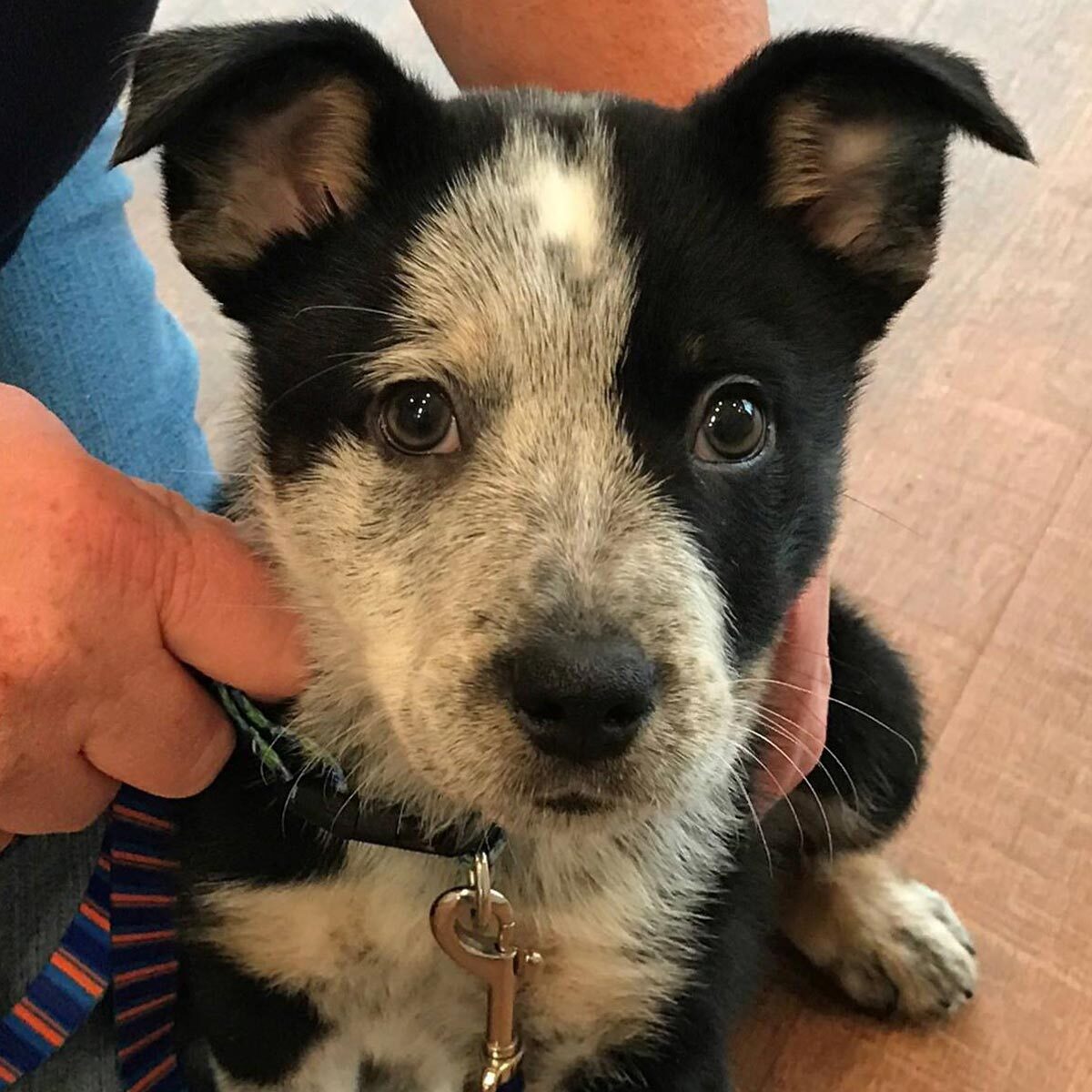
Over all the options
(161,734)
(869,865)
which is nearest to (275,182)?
(161,734)

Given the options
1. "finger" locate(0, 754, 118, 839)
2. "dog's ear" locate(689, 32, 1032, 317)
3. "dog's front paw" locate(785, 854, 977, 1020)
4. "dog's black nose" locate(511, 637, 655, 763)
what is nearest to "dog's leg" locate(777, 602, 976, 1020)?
"dog's front paw" locate(785, 854, 977, 1020)

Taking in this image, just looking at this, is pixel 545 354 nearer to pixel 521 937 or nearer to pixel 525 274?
pixel 525 274

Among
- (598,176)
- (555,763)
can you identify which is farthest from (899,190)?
(555,763)

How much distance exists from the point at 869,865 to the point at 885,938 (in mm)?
102

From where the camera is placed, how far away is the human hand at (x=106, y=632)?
1220mm

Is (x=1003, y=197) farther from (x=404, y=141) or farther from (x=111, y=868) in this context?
(x=111, y=868)

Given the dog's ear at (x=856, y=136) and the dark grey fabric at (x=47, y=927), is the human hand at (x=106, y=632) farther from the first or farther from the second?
the dog's ear at (x=856, y=136)

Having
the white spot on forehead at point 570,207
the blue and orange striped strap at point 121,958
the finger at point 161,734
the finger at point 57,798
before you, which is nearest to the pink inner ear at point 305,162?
the white spot on forehead at point 570,207

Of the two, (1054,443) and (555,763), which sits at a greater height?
(555,763)

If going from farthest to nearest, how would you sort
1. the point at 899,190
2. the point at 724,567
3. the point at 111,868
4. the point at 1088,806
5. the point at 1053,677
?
the point at 1053,677
the point at 1088,806
the point at 111,868
the point at 899,190
the point at 724,567

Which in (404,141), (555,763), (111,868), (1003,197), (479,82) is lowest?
(111,868)

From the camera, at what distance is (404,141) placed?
126 cm

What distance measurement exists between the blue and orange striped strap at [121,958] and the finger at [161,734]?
0.15 m

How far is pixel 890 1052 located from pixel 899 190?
1132 millimetres
